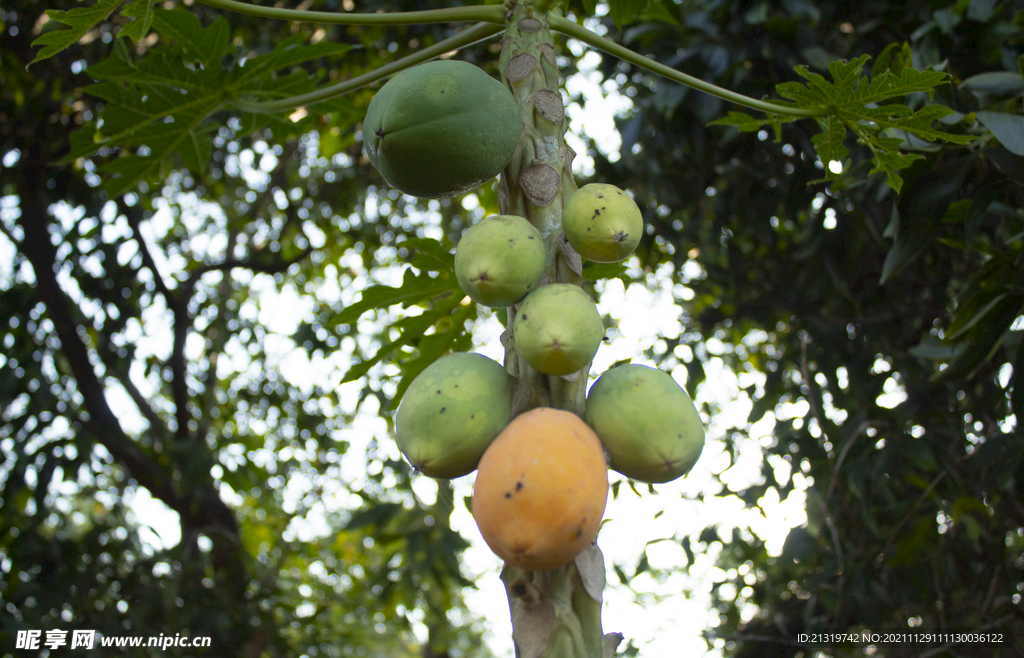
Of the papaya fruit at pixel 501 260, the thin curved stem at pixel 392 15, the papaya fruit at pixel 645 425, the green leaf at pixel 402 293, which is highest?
the thin curved stem at pixel 392 15

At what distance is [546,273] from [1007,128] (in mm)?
1187

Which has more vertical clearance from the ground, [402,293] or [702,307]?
[702,307]

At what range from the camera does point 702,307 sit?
12.9ft

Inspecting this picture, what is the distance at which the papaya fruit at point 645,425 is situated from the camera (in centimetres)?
79

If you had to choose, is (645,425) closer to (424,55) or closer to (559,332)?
(559,332)

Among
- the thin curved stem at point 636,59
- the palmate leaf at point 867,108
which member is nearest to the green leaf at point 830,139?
the palmate leaf at point 867,108

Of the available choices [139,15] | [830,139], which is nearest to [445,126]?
[139,15]

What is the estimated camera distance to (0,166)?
3943mm

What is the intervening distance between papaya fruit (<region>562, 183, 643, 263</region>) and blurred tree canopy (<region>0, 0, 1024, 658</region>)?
320 mm

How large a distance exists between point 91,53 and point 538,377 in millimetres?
3982

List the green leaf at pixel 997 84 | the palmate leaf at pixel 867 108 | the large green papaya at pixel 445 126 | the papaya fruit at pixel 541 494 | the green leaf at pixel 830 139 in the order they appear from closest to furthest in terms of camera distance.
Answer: the papaya fruit at pixel 541 494, the large green papaya at pixel 445 126, the palmate leaf at pixel 867 108, the green leaf at pixel 830 139, the green leaf at pixel 997 84

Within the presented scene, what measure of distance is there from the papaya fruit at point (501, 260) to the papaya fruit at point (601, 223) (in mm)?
53

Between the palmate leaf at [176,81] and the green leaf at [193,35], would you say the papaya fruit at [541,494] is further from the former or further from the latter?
the green leaf at [193,35]

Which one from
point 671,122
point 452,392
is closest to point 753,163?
point 671,122
